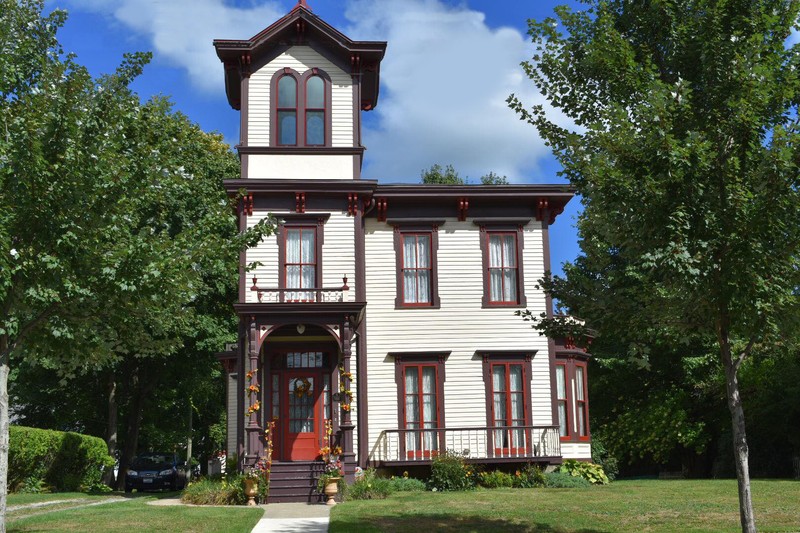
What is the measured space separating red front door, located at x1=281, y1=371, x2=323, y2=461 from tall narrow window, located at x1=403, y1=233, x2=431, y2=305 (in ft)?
11.5

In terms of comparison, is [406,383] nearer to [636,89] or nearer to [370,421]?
[370,421]

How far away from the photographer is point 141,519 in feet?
49.4

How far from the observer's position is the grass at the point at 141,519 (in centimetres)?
1390

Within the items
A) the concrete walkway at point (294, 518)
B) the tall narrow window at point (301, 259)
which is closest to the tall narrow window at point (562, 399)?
the tall narrow window at point (301, 259)

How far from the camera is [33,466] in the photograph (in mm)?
24531

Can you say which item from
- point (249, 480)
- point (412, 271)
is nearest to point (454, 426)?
point (412, 271)

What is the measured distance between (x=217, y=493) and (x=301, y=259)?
259 inches

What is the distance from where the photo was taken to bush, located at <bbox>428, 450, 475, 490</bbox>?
21219mm

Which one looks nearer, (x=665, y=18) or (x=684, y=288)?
(x=684, y=288)

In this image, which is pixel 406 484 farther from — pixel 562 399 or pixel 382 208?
pixel 382 208

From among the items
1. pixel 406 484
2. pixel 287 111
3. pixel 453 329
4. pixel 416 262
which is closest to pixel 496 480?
pixel 406 484

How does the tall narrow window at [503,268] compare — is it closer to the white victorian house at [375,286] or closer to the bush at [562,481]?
the white victorian house at [375,286]

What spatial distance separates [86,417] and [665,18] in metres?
33.5

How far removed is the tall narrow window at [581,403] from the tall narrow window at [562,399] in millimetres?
658
